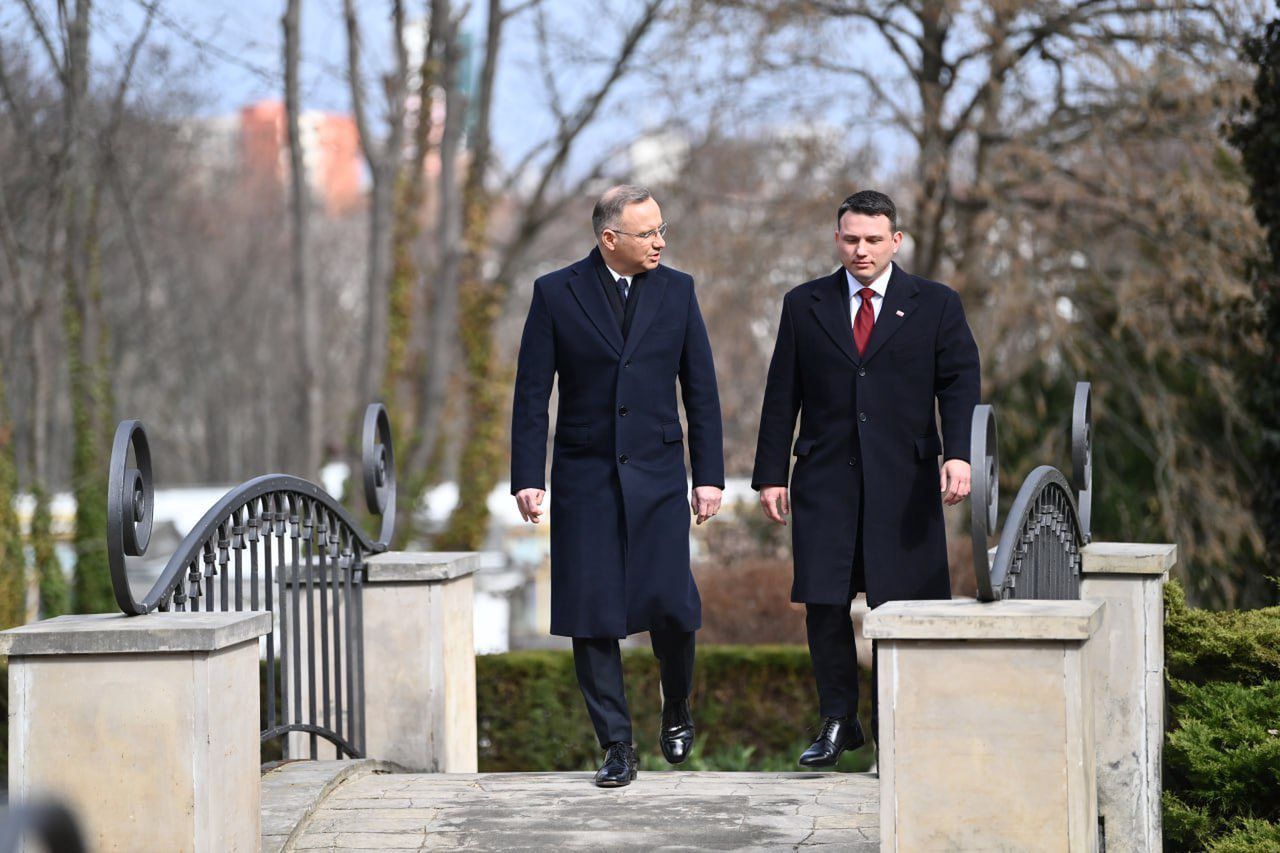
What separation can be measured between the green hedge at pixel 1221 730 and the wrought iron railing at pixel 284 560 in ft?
9.80

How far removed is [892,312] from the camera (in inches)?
212

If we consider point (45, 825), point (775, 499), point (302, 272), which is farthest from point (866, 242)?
point (302, 272)

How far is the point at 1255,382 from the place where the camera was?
33.4 ft

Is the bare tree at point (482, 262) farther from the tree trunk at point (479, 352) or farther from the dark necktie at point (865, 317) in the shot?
the dark necktie at point (865, 317)

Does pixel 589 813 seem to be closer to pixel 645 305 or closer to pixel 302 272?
pixel 645 305

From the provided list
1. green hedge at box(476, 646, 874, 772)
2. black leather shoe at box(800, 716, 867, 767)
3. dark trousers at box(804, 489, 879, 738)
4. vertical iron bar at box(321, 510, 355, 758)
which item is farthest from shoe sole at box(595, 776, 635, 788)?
green hedge at box(476, 646, 874, 772)

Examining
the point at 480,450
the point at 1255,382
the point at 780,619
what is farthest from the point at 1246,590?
the point at 480,450

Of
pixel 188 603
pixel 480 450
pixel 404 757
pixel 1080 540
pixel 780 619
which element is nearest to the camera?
pixel 188 603

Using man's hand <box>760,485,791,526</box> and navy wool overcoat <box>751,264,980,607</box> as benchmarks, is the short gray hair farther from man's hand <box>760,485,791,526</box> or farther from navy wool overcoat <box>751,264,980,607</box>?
man's hand <box>760,485,791,526</box>

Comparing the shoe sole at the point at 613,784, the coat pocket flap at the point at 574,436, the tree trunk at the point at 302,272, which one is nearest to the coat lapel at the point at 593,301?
the coat pocket flap at the point at 574,436

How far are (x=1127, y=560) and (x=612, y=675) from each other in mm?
1763

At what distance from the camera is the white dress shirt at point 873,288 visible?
5430 mm

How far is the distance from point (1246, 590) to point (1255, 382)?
3.38m

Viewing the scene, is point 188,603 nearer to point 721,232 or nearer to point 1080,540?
point 1080,540
